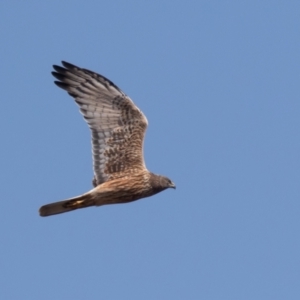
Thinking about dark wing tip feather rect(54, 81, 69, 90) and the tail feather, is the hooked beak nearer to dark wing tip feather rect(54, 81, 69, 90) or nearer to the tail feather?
the tail feather

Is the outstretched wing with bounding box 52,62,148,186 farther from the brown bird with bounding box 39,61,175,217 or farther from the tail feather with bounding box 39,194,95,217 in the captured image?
the tail feather with bounding box 39,194,95,217

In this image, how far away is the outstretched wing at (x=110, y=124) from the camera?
39.8 feet

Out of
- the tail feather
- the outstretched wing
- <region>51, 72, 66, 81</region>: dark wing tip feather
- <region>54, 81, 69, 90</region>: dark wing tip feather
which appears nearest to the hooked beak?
the outstretched wing

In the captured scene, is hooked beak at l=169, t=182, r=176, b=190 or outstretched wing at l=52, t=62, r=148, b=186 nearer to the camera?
outstretched wing at l=52, t=62, r=148, b=186

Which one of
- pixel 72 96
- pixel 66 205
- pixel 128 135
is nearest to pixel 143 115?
pixel 128 135

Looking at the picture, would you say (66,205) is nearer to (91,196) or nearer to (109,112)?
(91,196)

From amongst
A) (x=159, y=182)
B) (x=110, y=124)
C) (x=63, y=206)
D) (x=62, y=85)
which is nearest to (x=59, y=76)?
(x=62, y=85)

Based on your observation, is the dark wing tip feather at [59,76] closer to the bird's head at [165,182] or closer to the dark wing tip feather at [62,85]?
the dark wing tip feather at [62,85]

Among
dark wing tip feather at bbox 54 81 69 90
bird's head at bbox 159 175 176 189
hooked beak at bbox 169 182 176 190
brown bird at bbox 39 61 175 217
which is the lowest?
hooked beak at bbox 169 182 176 190

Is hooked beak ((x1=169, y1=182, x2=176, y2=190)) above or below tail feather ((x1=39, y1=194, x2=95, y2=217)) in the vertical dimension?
above

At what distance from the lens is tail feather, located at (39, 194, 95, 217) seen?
11.3m

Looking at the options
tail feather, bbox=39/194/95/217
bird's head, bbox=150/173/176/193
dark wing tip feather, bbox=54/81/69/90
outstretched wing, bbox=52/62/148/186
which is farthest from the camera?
dark wing tip feather, bbox=54/81/69/90

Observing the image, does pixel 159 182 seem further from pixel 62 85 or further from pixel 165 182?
pixel 62 85

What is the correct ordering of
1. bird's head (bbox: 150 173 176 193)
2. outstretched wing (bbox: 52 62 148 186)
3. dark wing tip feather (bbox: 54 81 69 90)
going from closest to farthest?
1. bird's head (bbox: 150 173 176 193)
2. outstretched wing (bbox: 52 62 148 186)
3. dark wing tip feather (bbox: 54 81 69 90)
